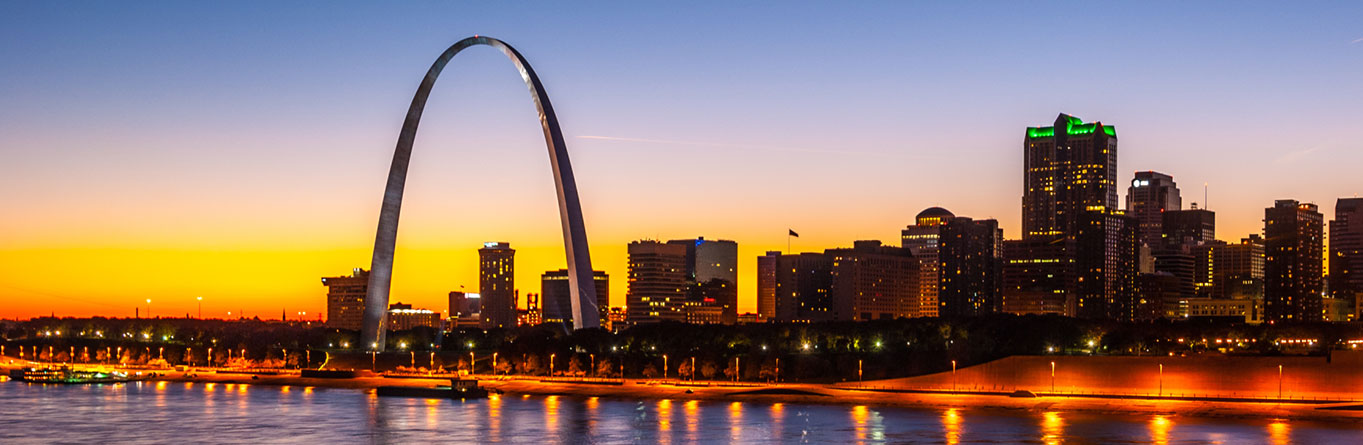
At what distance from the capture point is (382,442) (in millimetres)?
65188

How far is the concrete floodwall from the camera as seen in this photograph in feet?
271

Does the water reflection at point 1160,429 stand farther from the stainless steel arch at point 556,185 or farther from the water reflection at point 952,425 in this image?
the stainless steel arch at point 556,185

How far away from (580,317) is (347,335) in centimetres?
4551

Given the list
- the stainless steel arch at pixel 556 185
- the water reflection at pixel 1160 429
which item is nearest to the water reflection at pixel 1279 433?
the water reflection at pixel 1160 429

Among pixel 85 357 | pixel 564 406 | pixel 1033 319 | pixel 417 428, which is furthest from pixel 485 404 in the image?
pixel 85 357

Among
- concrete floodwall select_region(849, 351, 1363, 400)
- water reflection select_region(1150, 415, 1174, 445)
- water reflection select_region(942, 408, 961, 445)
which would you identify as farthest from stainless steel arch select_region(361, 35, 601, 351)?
water reflection select_region(1150, 415, 1174, 445)

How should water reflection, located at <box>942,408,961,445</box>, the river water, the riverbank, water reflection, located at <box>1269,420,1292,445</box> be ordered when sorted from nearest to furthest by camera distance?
water reflection, located at <box>942,408,961,445</box>, water reflection, located at <box>1269,420,1292,445</box>, the river water, the riverbank

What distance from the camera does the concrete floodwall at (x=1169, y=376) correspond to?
3250 inches

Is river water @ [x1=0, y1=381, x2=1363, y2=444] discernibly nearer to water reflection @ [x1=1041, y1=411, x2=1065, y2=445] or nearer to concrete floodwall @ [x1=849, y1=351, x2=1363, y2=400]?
A: water reflection @ [x1=1041, y1=411, x2=1065, y2=445]

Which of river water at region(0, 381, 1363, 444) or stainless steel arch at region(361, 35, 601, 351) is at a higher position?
stainless steel arch at region(361, 35, 601, 351)

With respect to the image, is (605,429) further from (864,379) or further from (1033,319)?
(1033,319)

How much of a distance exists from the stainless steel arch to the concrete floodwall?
69.0 ft

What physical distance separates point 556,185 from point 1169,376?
39985 millimetres

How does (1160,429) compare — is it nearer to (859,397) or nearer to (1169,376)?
(1169,376)
